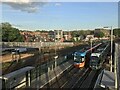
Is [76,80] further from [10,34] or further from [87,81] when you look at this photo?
[10,34]

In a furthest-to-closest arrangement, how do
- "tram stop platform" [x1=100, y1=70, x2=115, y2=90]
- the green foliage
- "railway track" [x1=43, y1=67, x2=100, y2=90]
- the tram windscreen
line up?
the green foliage < the tram windscreen < "railway track" [x1=43, y1=67, x2=100, y2=90] < "tram stop platform" [x1=100, y1=70, x2=115, y2=90]

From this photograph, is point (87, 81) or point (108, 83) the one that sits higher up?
point (108, 83)

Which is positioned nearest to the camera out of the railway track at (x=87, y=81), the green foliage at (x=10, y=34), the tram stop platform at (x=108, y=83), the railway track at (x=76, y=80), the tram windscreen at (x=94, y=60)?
the tram stop platform at (x=108, y=83)

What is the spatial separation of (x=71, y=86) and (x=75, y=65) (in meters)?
14.5

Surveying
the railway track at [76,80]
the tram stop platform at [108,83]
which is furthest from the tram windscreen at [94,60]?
the tram stop platform at [108,83]

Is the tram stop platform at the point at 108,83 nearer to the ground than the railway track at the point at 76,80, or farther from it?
farther from it

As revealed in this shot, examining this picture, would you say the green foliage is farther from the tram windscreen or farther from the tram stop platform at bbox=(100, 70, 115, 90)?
the tram stop platform at bbox=(100, 70, 115, 90)

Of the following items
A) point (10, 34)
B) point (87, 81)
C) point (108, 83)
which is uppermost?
point (10, 34)

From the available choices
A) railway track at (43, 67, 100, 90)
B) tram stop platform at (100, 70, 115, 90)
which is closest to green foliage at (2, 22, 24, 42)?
railway track at (43, 67, 100, 90)

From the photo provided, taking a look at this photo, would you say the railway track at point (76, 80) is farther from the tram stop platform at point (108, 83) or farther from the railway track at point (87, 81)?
the tram stop platform at point (108, 83)

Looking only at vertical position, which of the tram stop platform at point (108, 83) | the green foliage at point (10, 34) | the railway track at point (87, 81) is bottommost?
the railway track at point (87, 81)

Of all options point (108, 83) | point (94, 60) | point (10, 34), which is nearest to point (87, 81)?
point (94, 60)

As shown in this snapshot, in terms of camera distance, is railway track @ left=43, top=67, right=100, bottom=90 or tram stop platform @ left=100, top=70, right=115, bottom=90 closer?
tram stop platform @ left=100, top=70, right=115, bottom=90

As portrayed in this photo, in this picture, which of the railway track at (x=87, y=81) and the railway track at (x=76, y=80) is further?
the railway track at (x=87, y=81)
